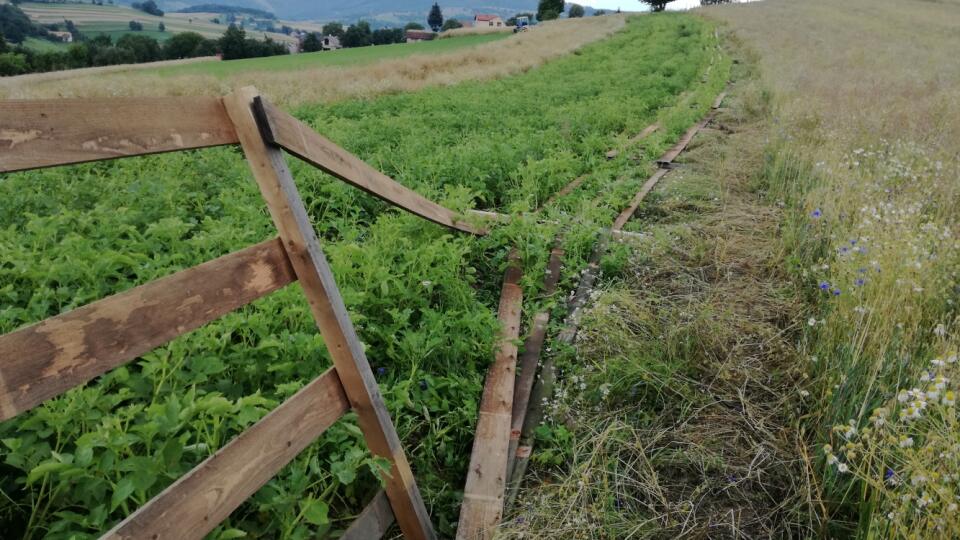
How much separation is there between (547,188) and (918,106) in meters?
6.42

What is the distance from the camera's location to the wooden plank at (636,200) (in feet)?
19.5

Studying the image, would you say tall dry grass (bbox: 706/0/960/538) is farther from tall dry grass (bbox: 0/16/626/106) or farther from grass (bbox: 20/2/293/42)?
grass (bbox: 20/2/293/42)

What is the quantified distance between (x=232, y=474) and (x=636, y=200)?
5.73 meters

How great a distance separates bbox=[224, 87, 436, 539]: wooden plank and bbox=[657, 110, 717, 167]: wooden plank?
6.95 metres

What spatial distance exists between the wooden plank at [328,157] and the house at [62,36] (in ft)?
341

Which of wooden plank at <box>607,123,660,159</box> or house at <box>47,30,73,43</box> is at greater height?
house at <box>47,30,73,43</box>

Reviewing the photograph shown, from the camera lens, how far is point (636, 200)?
6586 millimetres

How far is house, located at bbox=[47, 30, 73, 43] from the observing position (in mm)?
81894

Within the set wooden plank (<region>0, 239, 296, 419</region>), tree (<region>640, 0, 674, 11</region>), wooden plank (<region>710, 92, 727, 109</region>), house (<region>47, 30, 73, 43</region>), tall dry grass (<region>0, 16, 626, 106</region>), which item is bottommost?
wooden plank (<region>710, 92, 727, 109</region>)

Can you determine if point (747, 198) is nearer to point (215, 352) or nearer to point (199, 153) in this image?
point (215, 352)

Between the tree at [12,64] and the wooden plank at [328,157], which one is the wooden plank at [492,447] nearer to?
the wooden plank at [328,157]

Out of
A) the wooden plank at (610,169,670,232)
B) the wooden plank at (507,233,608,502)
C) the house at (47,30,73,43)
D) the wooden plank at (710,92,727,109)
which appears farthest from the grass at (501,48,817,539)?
the house at (47,30,73,43)

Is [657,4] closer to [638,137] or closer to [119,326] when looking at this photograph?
[638,137]

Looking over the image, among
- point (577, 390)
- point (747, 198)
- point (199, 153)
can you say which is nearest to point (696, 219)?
point (747, 198)
